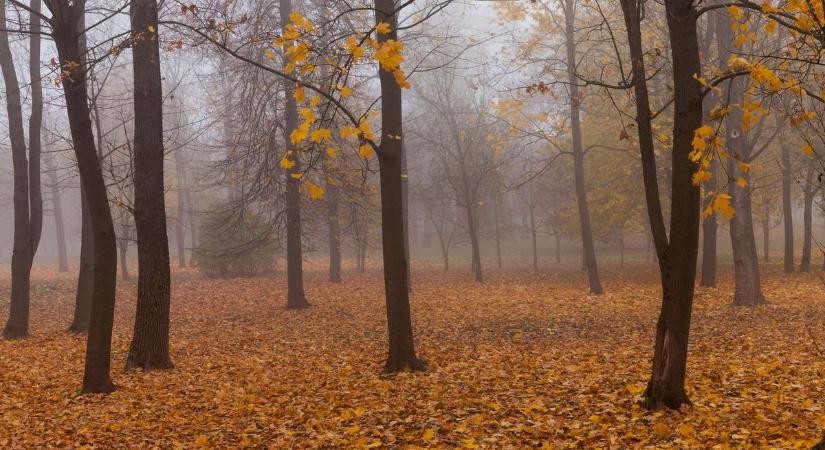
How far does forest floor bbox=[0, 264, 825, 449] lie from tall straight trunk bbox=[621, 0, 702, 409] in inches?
14.2

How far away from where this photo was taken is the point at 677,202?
517cm

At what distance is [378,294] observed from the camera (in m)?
18.5

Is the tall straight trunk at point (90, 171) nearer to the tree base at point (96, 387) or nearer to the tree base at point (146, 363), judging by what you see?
the tree base at point (96, 387)

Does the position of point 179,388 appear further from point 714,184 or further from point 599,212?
point 599,212

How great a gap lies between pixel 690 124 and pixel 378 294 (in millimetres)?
14083

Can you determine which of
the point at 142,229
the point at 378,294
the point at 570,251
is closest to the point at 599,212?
the point at 378,294

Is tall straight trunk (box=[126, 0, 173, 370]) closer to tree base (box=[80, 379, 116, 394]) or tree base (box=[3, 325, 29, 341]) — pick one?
tree base (box=[80, 379, 116, 394])

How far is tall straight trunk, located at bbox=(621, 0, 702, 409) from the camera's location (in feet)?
16.6

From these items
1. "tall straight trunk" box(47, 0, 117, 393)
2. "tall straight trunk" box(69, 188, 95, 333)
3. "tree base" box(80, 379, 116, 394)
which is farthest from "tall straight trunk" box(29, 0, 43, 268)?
"tall straight trunk" box(47, 0, 117, 393)

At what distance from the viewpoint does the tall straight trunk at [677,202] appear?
5047 millimetres

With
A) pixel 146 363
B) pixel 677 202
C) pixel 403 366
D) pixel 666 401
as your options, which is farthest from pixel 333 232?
pixel 677 202

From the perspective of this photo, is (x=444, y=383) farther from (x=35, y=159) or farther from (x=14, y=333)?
(x=35, y=159)

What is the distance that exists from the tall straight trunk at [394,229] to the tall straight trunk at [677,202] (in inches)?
119

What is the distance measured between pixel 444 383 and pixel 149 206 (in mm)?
4521
